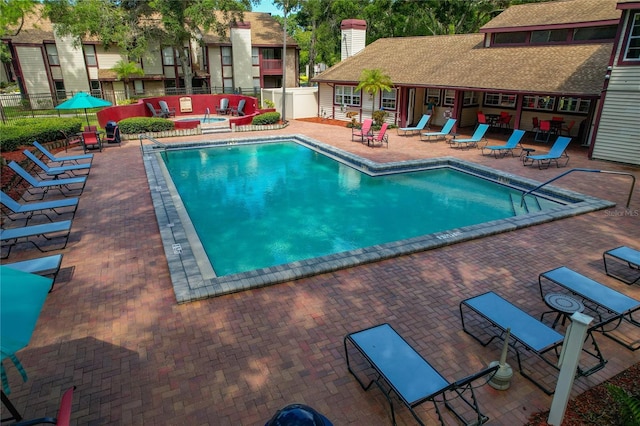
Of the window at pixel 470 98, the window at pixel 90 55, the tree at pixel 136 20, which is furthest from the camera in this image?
the window at pixel 90 55

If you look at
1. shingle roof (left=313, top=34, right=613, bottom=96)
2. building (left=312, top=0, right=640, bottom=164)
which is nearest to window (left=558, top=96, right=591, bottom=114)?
building (left=312, top=0, right=640, bottom=164)

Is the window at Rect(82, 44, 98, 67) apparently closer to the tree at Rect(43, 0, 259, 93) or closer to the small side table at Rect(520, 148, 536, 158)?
the tree at Rect(43, 0, 259, 93)

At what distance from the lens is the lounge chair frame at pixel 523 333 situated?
474 cm

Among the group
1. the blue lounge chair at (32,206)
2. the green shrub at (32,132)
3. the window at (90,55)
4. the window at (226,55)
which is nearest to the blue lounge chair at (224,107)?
the window at (226,55)

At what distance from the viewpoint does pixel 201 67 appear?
38938 millimetres

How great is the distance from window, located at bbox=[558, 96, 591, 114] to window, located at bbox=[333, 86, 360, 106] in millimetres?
11380

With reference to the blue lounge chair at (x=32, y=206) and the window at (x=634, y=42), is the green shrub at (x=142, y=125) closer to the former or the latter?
the blue lounge chair at (x=32, y=206)

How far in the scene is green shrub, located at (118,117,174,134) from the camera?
784 inches

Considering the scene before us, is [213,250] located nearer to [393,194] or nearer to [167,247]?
[167,247]

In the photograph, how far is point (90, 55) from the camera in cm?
3400

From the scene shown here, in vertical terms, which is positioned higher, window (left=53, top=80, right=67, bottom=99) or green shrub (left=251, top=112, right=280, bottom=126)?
window (left=53, top=80, right=67, bottom=99)

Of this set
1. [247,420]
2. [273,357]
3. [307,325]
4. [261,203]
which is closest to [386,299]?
[307,325]

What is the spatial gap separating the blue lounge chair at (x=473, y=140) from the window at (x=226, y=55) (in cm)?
2635

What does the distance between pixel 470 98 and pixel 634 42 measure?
374 inches
